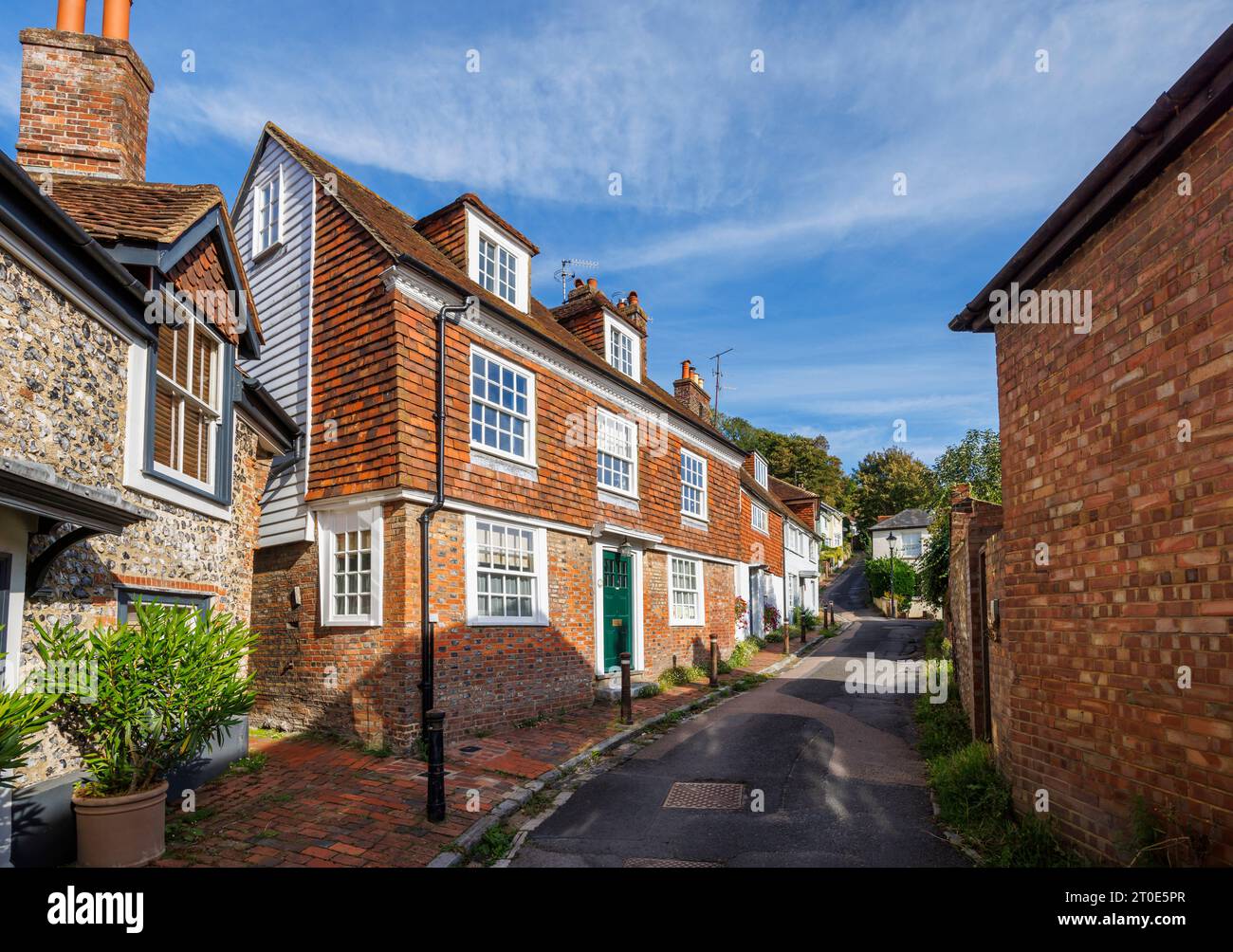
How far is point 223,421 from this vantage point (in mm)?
9195

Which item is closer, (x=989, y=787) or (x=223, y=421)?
(x=989, y=787)

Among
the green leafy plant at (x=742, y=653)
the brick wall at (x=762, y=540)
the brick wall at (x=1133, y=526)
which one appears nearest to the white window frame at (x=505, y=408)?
the brick wall at (x=1133, y=526)

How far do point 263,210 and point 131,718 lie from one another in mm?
10512

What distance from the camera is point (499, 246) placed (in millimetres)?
13977

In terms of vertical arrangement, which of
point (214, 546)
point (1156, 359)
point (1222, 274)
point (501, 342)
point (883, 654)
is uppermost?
point (501, 342)

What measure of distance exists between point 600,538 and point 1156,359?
10444 mm

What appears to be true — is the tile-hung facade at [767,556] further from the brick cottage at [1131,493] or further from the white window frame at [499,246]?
the brick cottage at [1131,493]

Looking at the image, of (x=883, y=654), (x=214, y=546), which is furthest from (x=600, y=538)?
(x=883, y=654)

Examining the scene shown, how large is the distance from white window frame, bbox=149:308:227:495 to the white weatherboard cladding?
8.44ft

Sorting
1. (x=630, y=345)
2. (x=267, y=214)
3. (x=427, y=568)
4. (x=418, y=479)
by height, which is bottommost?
(x=427, y=568)

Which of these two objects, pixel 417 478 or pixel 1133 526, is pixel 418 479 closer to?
pixel 417 478

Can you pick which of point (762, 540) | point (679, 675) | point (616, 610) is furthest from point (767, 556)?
point (616, 610)

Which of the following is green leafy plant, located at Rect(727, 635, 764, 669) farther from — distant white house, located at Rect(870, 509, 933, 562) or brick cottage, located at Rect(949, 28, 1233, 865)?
distant white house, located at Rect(870, 509, 933, 562)
